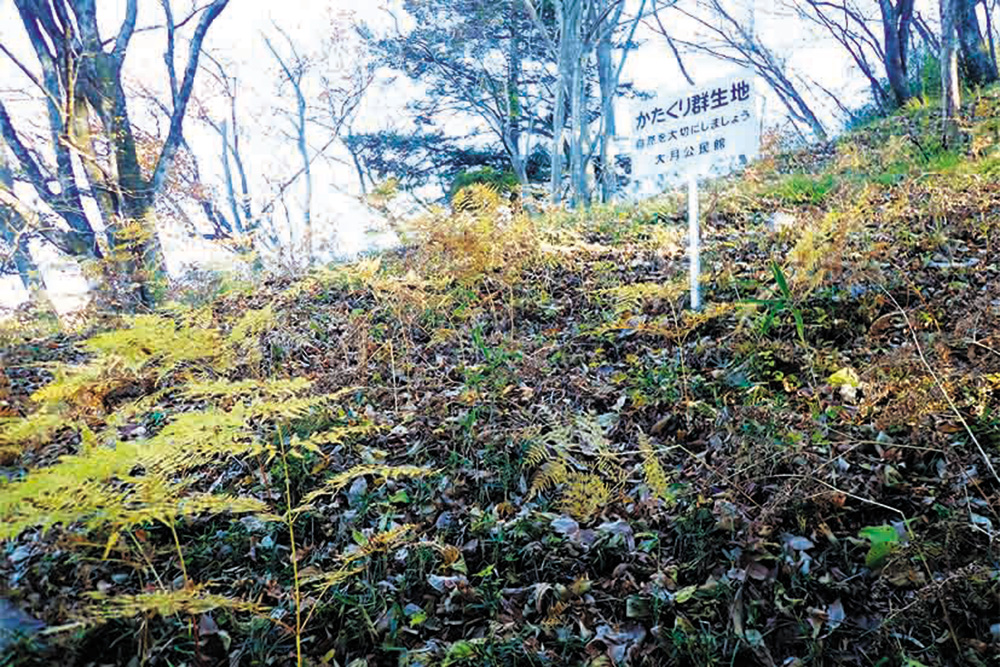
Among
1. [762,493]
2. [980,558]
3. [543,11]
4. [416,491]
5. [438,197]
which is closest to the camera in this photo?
[980,558]

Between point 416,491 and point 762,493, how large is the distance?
1.60 m

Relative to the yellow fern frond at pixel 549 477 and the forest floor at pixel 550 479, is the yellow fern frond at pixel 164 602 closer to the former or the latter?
the forest floor at pixel 550 479

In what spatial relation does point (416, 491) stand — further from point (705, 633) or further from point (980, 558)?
point (980, 558)

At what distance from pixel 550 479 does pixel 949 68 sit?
20.7ft

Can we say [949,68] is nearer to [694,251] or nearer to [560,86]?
[694,251]

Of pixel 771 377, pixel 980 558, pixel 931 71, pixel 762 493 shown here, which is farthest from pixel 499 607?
pixel 931 71

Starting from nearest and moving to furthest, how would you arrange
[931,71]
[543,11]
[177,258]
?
[177,258] → [931,71] → [543,11]

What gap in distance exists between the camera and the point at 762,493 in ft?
7.61

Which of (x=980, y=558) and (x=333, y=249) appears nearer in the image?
(x=980, y=558)

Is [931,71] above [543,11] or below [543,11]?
below

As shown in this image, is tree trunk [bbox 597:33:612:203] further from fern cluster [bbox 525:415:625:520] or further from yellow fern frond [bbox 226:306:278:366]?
fern cluster [bbox 525:415:625:520]

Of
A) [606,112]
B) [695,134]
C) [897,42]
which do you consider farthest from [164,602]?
[606,112]

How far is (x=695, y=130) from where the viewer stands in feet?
12.3

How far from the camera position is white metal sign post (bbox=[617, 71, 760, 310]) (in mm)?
3551
